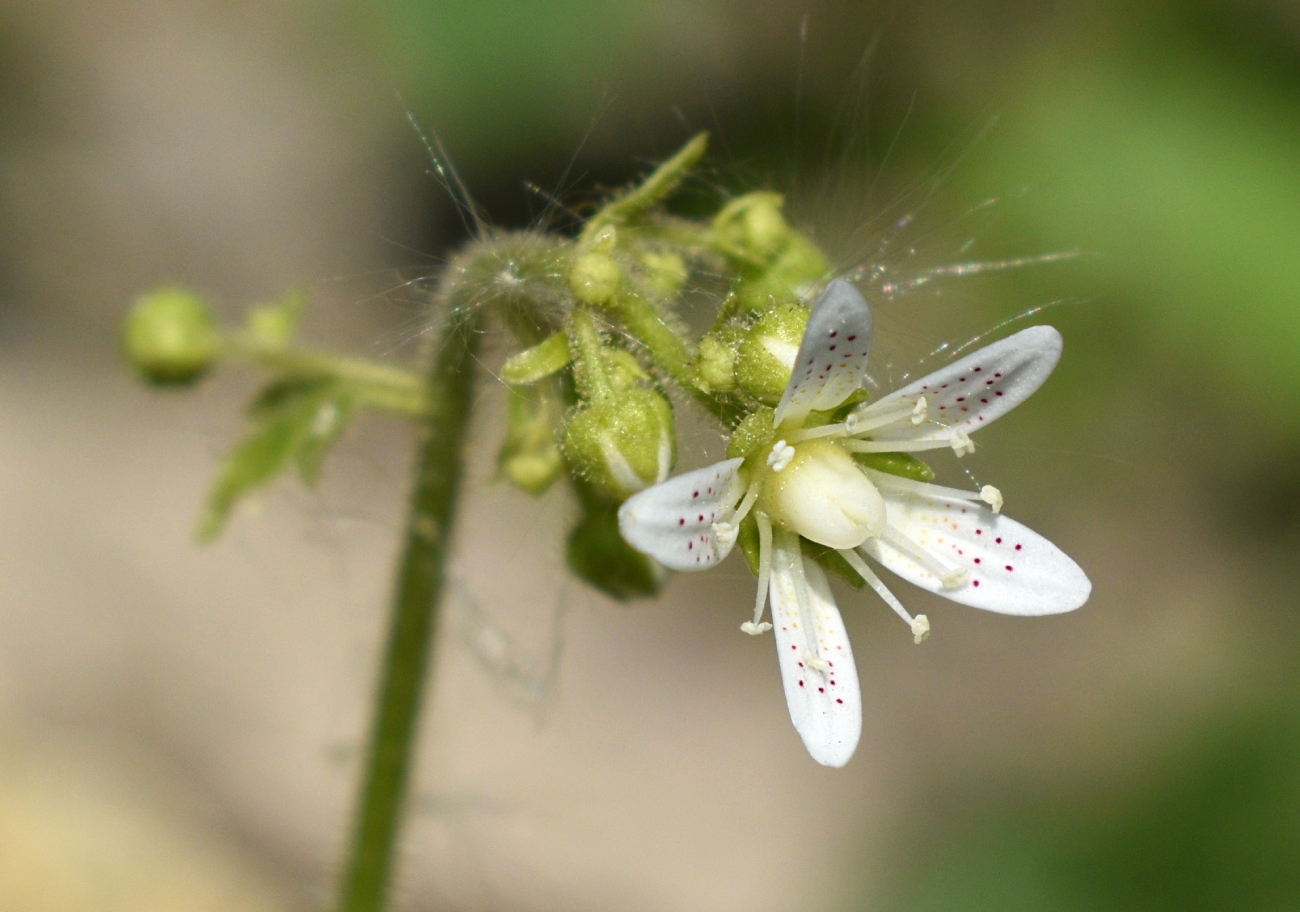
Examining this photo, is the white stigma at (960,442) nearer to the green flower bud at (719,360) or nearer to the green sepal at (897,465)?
the green sepal at (897,465)

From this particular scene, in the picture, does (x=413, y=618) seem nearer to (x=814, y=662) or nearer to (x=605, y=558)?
(x=605, y=558)

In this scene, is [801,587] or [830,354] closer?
[830,354]

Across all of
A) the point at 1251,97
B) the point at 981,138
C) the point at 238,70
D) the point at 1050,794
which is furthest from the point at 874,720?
the point at 238,70

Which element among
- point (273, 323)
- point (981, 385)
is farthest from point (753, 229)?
point (273, 323)

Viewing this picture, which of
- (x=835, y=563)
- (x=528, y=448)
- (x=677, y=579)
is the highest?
(x=677, y=579)

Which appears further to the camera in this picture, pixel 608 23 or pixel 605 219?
pixel 608 23

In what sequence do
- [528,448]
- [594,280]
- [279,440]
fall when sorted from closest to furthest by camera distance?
[594,280] < [528,448] < [279,440]

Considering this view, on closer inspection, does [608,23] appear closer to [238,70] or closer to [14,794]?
[238,70]

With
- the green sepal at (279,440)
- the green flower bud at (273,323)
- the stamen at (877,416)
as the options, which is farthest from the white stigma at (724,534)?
the green flower bud at (273,323)
